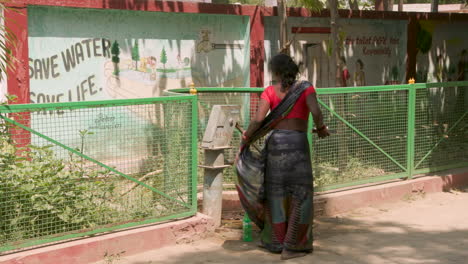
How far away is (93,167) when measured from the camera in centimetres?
627

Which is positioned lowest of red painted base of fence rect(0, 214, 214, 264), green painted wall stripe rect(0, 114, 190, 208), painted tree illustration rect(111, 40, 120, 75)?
red painted base of fence rect(0, 214, 214, 264)

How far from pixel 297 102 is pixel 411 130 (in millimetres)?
3276

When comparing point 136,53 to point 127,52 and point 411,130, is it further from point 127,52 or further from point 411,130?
point 411,130

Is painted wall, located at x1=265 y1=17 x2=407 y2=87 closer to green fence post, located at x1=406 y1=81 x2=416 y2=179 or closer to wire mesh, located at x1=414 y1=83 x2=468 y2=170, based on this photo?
wire mesh, located at x1=414 y1=83 x2=468 y2=170

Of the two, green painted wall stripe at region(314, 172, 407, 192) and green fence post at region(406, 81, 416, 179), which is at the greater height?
green fence post at region(406, 81, 416, 179)

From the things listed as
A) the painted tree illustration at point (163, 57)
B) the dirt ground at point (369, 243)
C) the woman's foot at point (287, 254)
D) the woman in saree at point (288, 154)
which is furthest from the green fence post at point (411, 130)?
the painted tree illustration at point (163, 57)

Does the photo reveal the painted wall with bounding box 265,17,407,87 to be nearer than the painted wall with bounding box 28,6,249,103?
No

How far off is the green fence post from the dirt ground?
77 centimetres

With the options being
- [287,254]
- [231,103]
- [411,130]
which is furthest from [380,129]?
[287,254]

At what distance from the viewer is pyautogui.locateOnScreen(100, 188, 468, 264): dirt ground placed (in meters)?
6.32

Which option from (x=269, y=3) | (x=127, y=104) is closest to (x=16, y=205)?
(x=127, y=104)

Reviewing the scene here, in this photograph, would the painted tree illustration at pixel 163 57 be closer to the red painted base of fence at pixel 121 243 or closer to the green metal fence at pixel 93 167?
the green metal fence at pixel 93 167

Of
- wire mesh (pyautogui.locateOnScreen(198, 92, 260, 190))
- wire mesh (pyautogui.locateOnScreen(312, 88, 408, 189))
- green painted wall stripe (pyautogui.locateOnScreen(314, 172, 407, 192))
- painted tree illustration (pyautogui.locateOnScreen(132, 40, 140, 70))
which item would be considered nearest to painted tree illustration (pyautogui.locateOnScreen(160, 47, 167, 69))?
painted tree illustration (pyautogui.locateOnScreen(132, 40, 140, 70))

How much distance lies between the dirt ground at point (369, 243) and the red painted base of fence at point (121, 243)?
8 centimetres
